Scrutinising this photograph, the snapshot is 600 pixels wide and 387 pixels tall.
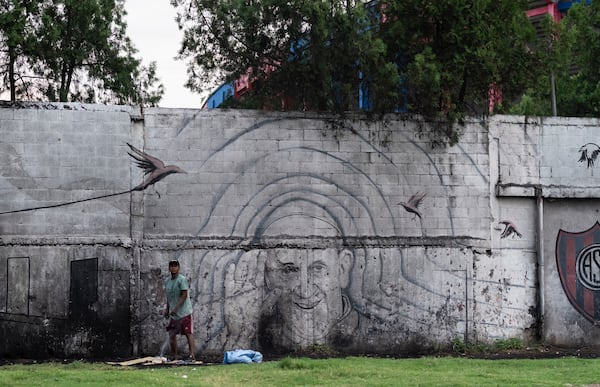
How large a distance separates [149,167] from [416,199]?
415 centimetres

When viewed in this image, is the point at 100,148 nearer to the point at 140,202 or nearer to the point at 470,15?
the point at 140,202

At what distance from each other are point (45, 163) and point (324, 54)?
4.47m

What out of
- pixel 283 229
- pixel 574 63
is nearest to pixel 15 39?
pixel 283 229

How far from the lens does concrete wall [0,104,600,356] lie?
42.7 feet

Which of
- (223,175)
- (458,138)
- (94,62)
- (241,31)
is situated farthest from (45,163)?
(458,138)

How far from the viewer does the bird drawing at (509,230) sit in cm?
1441

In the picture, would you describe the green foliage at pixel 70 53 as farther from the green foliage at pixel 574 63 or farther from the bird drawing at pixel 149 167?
the green foliage at pixel 574 63

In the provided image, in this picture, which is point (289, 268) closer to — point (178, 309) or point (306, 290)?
point (306, 290)

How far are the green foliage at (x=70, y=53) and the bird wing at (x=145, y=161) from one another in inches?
126

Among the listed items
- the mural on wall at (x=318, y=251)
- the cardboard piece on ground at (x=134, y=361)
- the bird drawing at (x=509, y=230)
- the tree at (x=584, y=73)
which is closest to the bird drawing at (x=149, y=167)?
the mural on wall at (x=318, y=251)

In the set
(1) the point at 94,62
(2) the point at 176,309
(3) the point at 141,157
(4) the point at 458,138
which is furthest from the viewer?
(1) the point at 94,62

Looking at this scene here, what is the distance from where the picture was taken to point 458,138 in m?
14.3

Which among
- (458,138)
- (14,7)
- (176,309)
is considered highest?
(14,7)

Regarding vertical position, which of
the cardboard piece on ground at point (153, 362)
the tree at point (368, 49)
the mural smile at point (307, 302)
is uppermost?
the tree at point (368, 49)
